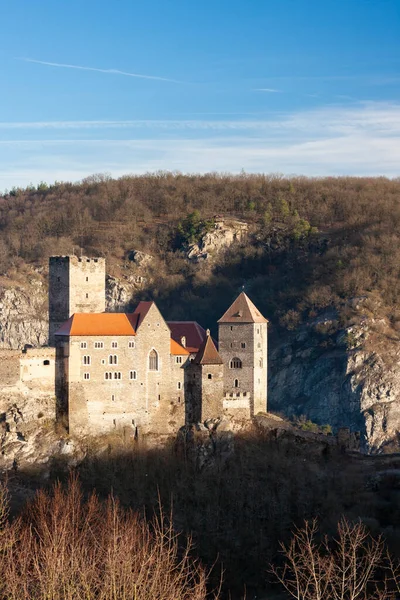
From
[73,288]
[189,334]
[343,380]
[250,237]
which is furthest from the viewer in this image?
[250,237]

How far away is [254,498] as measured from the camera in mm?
84812

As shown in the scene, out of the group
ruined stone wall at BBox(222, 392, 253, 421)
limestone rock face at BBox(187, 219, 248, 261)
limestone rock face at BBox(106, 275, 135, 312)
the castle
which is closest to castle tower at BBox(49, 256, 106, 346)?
the castle

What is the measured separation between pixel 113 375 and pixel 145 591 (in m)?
33.7

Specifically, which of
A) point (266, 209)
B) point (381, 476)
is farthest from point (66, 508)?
point (266, 209)

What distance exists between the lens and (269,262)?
139250 millimetres

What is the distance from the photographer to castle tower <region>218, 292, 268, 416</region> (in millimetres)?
89438

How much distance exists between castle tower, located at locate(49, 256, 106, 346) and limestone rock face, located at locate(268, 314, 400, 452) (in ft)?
96.1

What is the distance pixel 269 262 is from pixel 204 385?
5221 centimetres

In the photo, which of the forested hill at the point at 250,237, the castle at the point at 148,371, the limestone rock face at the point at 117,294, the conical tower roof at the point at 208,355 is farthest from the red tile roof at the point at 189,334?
the limestone rock face at the point at 117,294

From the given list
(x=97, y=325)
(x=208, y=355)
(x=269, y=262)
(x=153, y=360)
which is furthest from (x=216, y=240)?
(x=97, y=325)

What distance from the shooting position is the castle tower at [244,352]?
89.4 meters

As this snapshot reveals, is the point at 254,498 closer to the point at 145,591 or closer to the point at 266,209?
the point at 145,591

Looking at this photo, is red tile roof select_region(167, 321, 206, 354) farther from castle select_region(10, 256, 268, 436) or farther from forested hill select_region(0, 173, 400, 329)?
forested hill select_region(0, 173, 400, 329)

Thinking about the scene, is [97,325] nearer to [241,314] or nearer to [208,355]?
[208,355]
